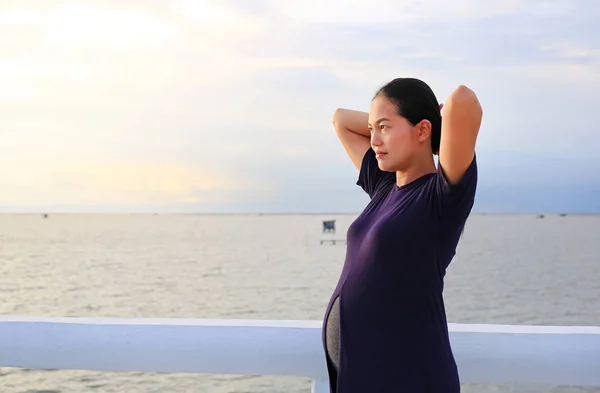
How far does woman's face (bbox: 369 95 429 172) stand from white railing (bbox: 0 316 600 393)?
0.60 meters

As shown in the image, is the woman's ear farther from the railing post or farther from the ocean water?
the ocean water

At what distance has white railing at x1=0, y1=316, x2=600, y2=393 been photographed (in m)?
2.31

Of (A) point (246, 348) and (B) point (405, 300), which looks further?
(A) point (246, 348)

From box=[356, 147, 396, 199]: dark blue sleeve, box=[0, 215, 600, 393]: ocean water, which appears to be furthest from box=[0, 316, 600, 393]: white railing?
box=[0, 215, 600, 393]: ocean water

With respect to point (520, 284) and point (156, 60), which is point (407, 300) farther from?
point (520, 284)

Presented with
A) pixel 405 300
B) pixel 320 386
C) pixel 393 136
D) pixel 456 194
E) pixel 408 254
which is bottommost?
pixel 320 386

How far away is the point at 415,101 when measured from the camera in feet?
6.78

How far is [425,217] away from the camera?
6.49ft

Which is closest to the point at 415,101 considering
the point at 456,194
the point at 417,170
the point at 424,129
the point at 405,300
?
the point at 424,129

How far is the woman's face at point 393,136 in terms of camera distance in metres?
2.07

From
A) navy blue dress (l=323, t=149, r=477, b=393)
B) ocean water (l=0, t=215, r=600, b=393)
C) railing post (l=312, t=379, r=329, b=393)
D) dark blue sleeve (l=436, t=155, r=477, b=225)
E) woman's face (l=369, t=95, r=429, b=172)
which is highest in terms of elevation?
woman's face (l=369, t=95, r=429, b=172)

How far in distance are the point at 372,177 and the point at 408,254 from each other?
0.50 metres

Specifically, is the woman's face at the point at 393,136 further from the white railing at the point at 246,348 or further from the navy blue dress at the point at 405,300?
the white railing at the point at 246,348

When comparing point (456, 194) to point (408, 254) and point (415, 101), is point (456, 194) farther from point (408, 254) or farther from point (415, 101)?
point (415, 101)
